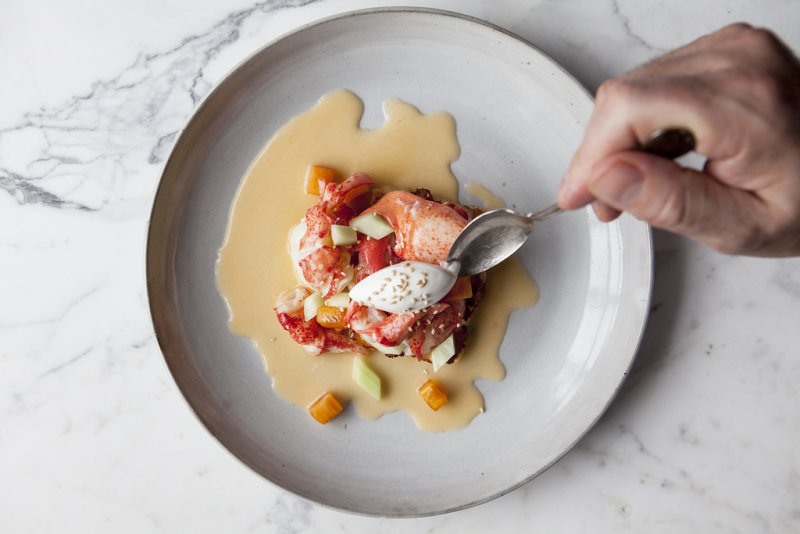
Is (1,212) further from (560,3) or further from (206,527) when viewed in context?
(560,3)

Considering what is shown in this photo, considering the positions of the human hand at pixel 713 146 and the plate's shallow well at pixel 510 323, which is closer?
the human hand at pixel 713 146

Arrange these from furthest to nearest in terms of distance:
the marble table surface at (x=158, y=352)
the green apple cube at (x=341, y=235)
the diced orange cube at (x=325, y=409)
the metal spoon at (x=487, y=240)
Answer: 1. the marble table surface at (x=158, y=352)
2. the diced orange cube at (x=325, y=409)
3. the green apple cube at (x=341, y=235)
4. the metal spoon at (x=487, y=240)

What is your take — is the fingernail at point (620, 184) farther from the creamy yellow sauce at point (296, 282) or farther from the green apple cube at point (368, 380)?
the green apple cube at point (368, 380)

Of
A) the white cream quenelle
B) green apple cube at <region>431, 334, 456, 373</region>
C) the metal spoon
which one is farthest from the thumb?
green apple cube at <region>431, 334, 456, 373</region>

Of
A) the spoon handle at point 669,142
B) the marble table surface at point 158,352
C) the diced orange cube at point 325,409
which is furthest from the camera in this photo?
the marble table surface at point 158,352

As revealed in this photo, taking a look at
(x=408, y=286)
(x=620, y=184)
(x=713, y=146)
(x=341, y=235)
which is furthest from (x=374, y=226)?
(x=713, y=146)

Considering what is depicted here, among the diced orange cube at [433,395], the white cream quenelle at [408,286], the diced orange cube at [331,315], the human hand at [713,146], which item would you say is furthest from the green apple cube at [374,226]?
the human hand at [713,146]

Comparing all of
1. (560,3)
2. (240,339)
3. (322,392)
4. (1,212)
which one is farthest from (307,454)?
(560,3)
